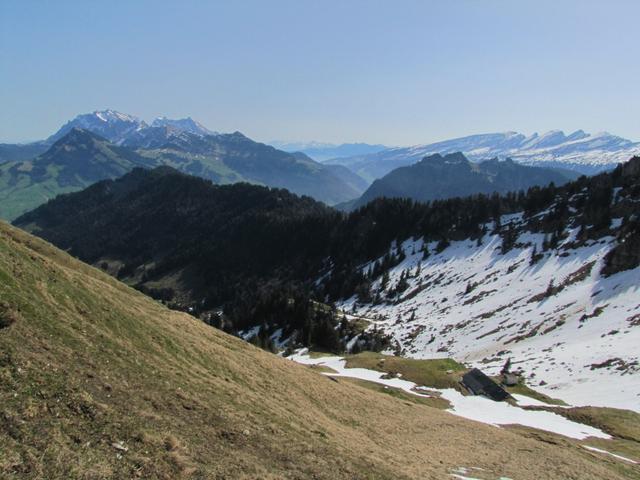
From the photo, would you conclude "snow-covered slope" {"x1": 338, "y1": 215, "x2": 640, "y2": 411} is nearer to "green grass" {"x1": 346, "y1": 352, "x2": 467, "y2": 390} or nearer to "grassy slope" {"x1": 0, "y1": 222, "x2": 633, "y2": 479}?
"green grass" {"x1": 346, "y1": 352, "x2": 467, "y2": 390}

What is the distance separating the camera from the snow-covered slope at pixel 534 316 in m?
68.2

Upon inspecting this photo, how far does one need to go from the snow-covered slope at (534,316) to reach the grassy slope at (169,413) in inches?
1383

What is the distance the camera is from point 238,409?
24.8 metres

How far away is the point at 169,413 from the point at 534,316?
9611 cm

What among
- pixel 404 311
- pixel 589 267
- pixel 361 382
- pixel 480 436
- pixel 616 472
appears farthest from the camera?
pixel 404 311

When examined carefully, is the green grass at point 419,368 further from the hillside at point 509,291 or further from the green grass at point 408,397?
the hillside at point 509,291

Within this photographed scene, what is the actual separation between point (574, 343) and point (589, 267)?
37.9 meters

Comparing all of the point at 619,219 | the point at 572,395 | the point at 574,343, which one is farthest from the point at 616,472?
the point at 619,219

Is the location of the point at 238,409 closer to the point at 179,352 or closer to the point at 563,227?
the point at 179,352

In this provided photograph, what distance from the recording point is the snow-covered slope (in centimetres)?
6819

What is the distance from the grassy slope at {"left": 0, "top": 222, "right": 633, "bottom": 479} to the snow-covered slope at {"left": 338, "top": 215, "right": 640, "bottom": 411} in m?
35.1

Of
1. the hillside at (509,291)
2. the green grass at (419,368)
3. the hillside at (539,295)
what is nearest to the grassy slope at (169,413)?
the green grass at (419,368)

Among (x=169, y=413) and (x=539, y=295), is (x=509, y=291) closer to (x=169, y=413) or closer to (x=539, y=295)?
(x=539, y=295)

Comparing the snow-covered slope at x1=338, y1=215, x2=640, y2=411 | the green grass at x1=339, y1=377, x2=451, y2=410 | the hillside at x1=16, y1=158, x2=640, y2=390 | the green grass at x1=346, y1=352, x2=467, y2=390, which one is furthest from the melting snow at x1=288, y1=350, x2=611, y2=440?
the hillside at x1=16, y1=158, x2=640, y2=390
